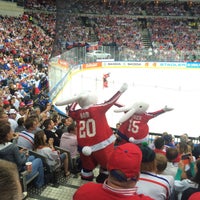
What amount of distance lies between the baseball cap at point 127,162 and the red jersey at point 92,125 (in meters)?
2.24

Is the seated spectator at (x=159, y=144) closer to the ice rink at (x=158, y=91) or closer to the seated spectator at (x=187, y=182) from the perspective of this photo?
the seated spectator at (x=187, y=182)

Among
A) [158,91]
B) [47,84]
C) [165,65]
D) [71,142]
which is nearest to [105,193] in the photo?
[71,142]

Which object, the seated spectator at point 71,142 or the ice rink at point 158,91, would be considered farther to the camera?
the ice rink at point 158,91

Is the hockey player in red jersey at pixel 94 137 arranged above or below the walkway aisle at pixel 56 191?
above

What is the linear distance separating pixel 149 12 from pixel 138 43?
25.2 feet

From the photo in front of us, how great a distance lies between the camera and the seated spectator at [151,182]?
255cm

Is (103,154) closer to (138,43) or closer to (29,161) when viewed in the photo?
(29,161)

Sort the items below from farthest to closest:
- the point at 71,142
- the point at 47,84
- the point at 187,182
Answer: the point at 47,84, the point at 71,142, the point at 187,182

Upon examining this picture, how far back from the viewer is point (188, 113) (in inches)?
444

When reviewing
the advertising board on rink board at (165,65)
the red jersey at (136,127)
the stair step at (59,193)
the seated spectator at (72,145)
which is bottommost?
the stair step at (59,193)

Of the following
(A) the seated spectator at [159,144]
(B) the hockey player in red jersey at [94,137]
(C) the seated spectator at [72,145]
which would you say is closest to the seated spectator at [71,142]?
(C) the seated spectator at [72,145]

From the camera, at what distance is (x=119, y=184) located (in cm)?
188

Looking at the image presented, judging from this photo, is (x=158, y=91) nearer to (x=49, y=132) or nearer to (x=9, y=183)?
(x=49, y=132)

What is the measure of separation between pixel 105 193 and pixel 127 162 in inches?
9.2
